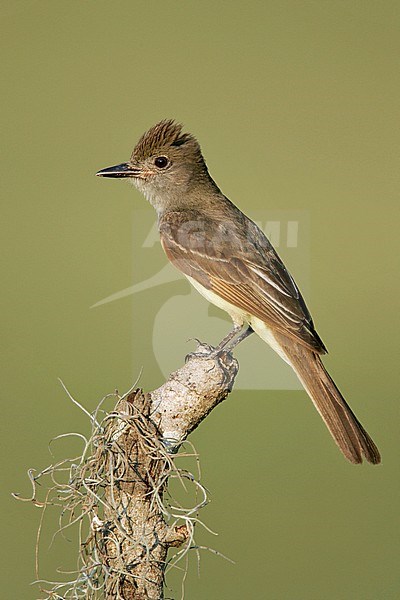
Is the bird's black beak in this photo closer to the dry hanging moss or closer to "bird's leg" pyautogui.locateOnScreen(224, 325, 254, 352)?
"bird's leg" pyautogui.locateOnScreen(224, 325, 254, 352)

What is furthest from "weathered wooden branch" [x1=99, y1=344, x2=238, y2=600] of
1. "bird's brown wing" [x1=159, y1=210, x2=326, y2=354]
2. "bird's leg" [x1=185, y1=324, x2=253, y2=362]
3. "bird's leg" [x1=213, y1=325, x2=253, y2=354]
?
"bird's brown wing" [x1=159, y1=210, x2=326, y2=354]

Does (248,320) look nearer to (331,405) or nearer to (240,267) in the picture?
(240,267)

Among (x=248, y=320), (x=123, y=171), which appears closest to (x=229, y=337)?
Answer: (x=248, y=320)

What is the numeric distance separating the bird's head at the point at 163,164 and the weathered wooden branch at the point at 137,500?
4.97ft

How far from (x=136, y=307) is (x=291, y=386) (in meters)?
0.70

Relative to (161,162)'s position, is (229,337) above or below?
below

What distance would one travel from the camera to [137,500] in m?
2.28

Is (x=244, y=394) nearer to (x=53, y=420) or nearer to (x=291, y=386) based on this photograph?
(x=53, y=420)

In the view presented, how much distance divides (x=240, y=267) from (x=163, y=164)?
1.87 feet

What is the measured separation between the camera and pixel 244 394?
645 cm

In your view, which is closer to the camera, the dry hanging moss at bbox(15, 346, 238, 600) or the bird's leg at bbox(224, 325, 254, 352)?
the dry hanging moss at bbox(15, 346, 238, 600)

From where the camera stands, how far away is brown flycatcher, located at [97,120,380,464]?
317cm

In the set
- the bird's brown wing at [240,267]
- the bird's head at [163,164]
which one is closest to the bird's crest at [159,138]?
the bird's head at [163,164]

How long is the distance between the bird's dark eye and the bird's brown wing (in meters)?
0.19
